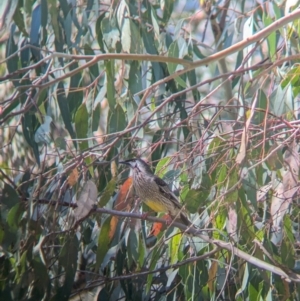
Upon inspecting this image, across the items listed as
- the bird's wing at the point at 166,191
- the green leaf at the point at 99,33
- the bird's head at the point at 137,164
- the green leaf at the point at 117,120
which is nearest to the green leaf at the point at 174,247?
the bird's wing at the point at 166,191

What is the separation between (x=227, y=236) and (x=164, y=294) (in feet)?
2.63

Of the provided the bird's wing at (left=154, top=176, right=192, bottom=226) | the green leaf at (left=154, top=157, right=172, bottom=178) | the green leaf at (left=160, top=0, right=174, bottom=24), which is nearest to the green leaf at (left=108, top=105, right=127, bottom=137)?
the green leaf at (left=154, top=157, right=172, bottom=178)

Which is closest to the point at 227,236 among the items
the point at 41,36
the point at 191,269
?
the point at 191,269

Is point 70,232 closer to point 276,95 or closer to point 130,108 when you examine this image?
point 130,108

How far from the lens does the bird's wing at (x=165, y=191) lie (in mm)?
3564

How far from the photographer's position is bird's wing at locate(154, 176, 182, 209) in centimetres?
356

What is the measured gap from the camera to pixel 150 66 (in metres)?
3.94

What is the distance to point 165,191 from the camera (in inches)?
144

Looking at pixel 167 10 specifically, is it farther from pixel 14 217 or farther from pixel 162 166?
pixel 14 217

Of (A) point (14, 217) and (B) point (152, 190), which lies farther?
(B) point (152, 190)

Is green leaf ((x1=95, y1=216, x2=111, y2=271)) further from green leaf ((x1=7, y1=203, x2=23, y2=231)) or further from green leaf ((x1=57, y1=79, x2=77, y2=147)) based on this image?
green leaf ((x1=57, y1=79, x2=77, y2=147))

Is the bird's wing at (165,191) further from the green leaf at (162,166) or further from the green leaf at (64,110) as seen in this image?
the green leaf at (64,110)

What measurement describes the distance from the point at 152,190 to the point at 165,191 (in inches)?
5.7

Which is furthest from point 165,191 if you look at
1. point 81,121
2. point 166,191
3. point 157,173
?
point 81,121
